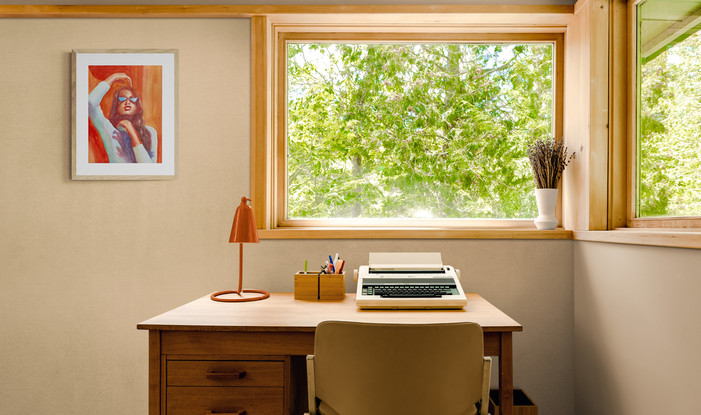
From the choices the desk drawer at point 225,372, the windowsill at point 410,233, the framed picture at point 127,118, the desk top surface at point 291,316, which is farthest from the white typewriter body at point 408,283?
the framed picture at point 127,118

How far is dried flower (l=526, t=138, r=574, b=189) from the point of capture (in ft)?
7.08

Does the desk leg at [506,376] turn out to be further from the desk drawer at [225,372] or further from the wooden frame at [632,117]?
the wooden frame at [632,117]

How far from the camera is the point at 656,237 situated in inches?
59.1

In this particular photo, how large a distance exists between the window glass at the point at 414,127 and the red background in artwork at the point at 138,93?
647 millimetres

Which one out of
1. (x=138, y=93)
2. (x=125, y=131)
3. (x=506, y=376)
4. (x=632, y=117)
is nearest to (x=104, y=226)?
(x=125, y=131)

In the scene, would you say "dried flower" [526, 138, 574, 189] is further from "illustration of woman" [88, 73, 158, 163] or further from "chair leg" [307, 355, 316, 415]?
"illustration of woman" [88, 73, 158, 163]

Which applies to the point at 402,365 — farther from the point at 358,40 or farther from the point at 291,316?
the point at 358,40

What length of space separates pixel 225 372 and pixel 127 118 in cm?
144

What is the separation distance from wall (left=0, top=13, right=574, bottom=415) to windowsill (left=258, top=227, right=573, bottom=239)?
60 mm

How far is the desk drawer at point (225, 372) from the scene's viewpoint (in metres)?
1.49

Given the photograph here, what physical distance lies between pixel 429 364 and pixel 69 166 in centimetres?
205

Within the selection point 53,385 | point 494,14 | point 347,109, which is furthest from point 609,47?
point 53,385

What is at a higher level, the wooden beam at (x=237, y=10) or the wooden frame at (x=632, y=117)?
the wooden beam at (x=237, y=10)

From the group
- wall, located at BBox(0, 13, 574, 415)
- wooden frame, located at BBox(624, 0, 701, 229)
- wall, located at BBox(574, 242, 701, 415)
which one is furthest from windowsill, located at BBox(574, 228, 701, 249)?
wall, located at BBox(0, 13, 574, 415)
